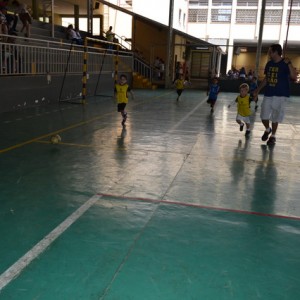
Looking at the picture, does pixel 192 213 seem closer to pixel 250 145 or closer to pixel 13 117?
pixel 250 145

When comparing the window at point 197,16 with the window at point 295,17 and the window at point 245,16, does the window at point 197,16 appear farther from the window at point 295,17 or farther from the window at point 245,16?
the window at point 295,17

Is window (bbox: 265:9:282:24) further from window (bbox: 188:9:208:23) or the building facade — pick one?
window (bbox: 188:9:208:23)

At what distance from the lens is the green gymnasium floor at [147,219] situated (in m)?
3.02

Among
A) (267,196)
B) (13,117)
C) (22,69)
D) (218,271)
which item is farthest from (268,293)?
(22,69)

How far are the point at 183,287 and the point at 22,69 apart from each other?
12160 millimetres

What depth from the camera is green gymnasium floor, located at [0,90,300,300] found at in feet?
9.90

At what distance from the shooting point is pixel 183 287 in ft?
9.76

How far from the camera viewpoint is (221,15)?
43750mm

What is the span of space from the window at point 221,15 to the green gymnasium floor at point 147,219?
38.7 meters

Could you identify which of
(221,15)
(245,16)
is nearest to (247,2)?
(245,16)

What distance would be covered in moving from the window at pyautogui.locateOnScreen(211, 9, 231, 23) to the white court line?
4315cm

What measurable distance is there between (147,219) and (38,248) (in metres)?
1.26

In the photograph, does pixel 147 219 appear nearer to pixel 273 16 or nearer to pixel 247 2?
pixel 273 16

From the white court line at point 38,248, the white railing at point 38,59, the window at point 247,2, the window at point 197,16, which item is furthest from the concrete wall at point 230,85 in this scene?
the white court line at point 38,248
